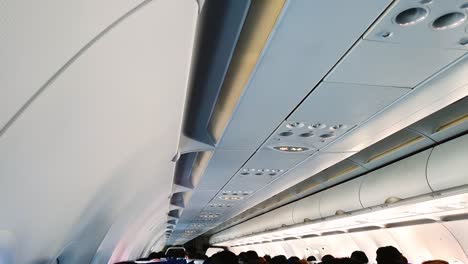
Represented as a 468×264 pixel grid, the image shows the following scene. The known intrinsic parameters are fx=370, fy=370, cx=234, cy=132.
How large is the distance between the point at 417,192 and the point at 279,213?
294 inches

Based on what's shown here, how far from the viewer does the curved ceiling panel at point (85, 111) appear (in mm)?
2180

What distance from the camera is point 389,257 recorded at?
895 cm

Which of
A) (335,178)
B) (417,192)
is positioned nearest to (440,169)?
(417,192)

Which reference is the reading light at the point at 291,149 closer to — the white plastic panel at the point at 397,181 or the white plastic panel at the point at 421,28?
the white plastic panel at the point at 397,181

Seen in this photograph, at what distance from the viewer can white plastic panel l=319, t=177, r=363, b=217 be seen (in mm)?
8367

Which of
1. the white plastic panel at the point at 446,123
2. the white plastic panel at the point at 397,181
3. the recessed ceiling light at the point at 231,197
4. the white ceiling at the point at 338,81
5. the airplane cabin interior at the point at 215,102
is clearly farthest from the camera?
the recessed ceiling light at the point at 231,197

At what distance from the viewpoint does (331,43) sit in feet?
10.0

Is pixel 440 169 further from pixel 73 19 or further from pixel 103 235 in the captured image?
pixel 103 235

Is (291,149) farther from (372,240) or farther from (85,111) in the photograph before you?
(372,240)

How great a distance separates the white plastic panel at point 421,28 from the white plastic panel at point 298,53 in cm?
11

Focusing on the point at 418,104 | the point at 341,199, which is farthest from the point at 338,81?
the point at 341,199

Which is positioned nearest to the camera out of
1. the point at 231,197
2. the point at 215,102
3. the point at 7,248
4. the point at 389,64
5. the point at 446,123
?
the point at 389,64

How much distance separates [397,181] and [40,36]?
6587 millimetres

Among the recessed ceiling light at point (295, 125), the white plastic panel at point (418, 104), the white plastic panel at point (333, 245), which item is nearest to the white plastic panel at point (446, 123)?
the white plastic panel at point (418, 104)
